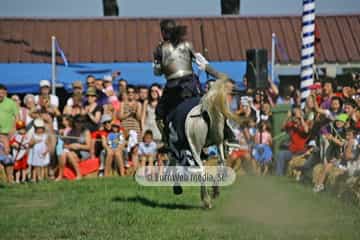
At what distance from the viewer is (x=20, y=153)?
1456 centimetres

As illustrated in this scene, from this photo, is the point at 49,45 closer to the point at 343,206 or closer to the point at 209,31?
the point at 209,31

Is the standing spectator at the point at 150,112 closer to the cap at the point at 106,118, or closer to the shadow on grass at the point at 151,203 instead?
the cap at the point at 106,118

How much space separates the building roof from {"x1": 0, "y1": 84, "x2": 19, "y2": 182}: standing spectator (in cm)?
1320

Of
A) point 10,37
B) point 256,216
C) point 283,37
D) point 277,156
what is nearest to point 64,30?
point 10,37

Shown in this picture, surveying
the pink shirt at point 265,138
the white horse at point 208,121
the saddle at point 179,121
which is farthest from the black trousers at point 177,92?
the pink shirt at point 265,138

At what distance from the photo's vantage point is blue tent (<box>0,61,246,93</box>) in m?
21.4

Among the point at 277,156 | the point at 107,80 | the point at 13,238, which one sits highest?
the point at 107,80

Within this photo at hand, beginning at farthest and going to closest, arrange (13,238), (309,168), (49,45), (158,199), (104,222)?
(49,45), (309,168), (158,199), (104,222), (13,238)

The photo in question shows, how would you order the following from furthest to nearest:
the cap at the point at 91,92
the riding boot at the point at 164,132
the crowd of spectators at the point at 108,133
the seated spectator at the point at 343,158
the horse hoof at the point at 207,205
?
the cap at the point at 91,92 < the crowd of spectators at the point at 108,133 < the seated spectator at the point at 343,158 < the riding boot at the point at 164,132 < the horse hoof at the point at 207,205

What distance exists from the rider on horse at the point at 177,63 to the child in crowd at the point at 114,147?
4.70 m

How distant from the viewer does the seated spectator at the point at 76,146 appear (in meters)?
14.5

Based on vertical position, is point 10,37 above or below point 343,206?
above

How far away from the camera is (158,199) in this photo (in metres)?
10.7

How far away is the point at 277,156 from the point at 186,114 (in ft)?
16.6
